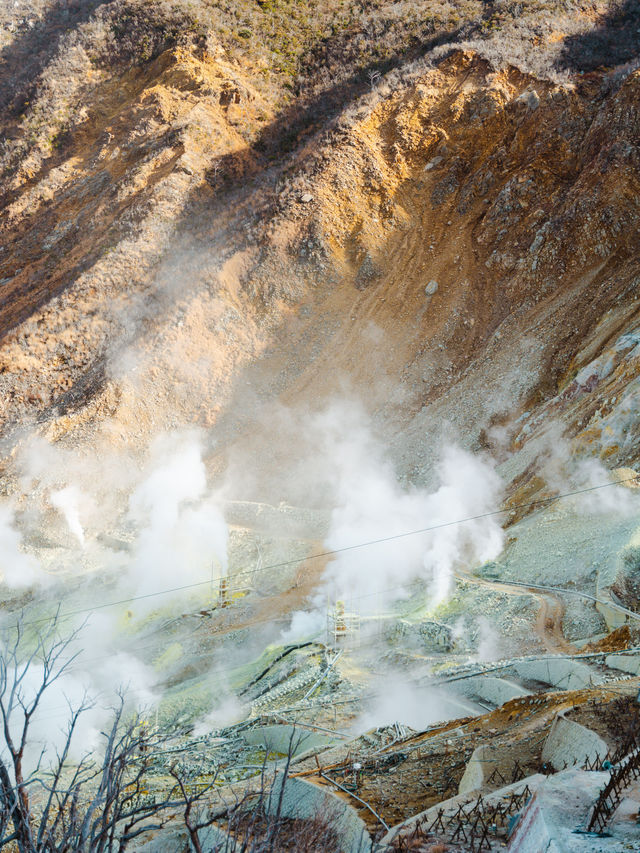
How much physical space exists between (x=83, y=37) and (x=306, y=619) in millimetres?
40560

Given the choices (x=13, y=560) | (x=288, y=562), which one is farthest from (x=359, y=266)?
(x=13, y=560)

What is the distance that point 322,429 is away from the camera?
72.2ft

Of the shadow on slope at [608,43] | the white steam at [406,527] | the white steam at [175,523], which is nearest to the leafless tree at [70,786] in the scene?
the white steam at [175,523]

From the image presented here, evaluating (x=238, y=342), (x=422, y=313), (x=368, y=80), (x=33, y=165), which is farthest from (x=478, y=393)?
(x=33, y=165)

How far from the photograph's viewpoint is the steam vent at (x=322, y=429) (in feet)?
23.6

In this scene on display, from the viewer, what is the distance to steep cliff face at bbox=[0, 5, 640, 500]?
21156 millimetres

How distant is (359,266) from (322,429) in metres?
8.05

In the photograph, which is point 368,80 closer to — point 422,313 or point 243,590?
point 422,313

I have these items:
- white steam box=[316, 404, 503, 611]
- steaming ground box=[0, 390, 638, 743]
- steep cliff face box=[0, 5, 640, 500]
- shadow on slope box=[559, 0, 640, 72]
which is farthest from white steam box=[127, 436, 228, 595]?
shadow on slope box=[559, 0, 640, 72]

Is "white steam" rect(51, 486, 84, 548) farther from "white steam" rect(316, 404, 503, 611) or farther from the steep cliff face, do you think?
"white steam" rect(316, 404, 503, 611)

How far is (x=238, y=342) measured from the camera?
24469 millimetres

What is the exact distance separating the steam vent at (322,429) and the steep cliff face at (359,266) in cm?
15

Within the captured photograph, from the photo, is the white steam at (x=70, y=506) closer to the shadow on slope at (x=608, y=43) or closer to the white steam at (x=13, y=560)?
the white steam at (x=13, y=560)

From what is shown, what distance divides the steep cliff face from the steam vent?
5.8 inches
